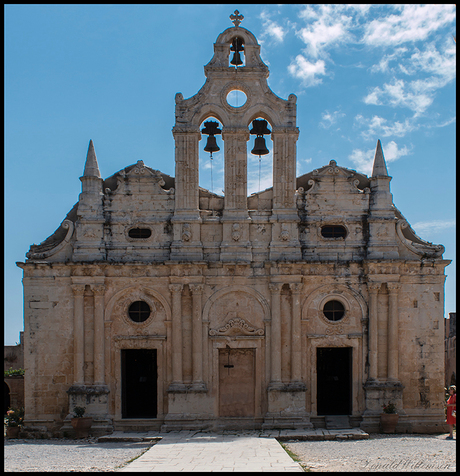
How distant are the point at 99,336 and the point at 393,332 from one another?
378 inches

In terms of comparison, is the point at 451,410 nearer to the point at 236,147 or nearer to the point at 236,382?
the point at 236,382

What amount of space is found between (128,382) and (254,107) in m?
10.2

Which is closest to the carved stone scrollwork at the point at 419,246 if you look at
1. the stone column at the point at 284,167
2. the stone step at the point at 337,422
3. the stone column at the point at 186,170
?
the stone column at the point at 284,167

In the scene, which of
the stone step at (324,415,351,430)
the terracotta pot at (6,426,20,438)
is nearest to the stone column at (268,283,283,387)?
the stone step at (324,415,351,430)

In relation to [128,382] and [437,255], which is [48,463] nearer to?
[128,382]

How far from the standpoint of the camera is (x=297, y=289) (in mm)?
19016

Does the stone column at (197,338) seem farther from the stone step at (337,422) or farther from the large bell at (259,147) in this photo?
the large bell at (259,147)

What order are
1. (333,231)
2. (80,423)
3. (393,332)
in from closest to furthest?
(80,423)
(393,332)
(333,231)

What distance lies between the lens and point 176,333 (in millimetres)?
18953

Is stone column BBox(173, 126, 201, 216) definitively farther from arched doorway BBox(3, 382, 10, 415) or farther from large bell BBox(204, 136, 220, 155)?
arched doorway BBox(3, 382, 10, 415)

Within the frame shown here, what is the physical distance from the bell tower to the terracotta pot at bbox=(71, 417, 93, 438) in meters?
5.82

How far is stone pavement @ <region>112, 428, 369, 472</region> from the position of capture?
1255 centimetres

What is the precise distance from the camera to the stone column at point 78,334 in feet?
61.5

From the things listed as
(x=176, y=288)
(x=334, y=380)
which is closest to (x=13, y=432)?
(x=176, y=288)
